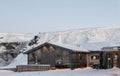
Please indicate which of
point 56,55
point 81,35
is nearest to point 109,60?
point 56,55

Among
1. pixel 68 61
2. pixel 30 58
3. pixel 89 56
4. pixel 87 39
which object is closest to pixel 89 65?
pixel 89 56

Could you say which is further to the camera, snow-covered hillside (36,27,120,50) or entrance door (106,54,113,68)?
snow-covered hillside (36,27,120,50)

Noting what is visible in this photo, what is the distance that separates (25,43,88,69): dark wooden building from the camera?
49.2m

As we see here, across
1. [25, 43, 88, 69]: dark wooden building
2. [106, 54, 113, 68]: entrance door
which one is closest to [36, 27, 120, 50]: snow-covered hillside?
[25, 43, 88, 69]: dark wooden building

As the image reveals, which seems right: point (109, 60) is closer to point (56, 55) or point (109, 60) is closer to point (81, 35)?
point (56, 55)

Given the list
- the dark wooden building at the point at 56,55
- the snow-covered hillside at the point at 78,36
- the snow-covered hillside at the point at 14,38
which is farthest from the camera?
the snow-covered hillside at the point at 78,36

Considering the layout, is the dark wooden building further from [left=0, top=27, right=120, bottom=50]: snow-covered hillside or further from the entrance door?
[left=0, top=27, right=120, bottom=50]: snow-covered hillside

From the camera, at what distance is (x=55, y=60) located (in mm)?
50125

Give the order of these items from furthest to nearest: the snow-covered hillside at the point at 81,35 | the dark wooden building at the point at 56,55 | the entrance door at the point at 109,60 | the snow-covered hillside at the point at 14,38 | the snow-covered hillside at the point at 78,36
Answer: the snow-covered hillside at the point at 81,35 < the snow-covered hillside at the point at 78,36 < the snow-covered hillside at the point at 14,38 < the dark wooden building at the point at 56,55 < the entrance door at the point at 109,60

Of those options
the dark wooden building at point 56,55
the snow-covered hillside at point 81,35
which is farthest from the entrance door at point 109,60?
the snow-covered hillside at point 81,35

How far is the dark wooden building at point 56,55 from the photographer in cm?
4916

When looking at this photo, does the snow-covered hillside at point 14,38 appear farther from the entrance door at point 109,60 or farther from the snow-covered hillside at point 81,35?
the entrance door at point 109,60

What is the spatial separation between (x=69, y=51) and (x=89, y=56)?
25.7ft

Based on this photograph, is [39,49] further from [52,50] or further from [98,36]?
[98,36]
